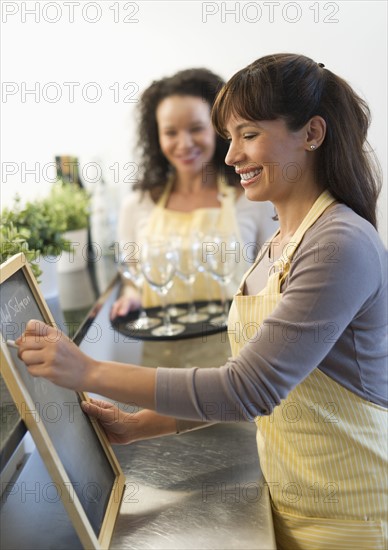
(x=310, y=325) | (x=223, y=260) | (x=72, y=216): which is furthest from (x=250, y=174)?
(x=72, y=216)

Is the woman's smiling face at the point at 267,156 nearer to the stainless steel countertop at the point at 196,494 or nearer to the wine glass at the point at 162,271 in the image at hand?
the stainless steel countertop at the point at 196,494

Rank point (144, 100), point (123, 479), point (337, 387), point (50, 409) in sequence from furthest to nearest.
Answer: point (144, 100) → point (123, 479) → point (337, 387) → point (50, 409)

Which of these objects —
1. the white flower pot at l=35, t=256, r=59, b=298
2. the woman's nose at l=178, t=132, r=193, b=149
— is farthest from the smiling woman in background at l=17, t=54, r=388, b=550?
the woman's nose at l=178, t=132, r=193, b=149

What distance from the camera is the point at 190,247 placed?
1.94 m

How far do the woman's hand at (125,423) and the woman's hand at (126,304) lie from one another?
786 mm

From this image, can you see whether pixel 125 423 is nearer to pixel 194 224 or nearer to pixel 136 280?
pixel 136 280

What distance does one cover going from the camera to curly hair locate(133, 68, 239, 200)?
7.35 ft

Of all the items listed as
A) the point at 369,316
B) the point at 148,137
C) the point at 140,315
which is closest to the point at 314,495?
the point at 369,316

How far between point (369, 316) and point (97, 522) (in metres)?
0.51

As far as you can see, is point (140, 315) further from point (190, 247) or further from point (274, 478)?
point (274, 478)

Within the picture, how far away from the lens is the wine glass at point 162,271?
1.78m

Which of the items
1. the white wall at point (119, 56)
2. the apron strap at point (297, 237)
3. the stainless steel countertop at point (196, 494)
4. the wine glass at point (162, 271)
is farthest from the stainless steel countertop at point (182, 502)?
the white wall at point (119, 56)

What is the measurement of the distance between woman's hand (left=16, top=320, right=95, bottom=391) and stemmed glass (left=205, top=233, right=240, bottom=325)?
3.25 ft

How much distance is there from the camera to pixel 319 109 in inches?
40.1
